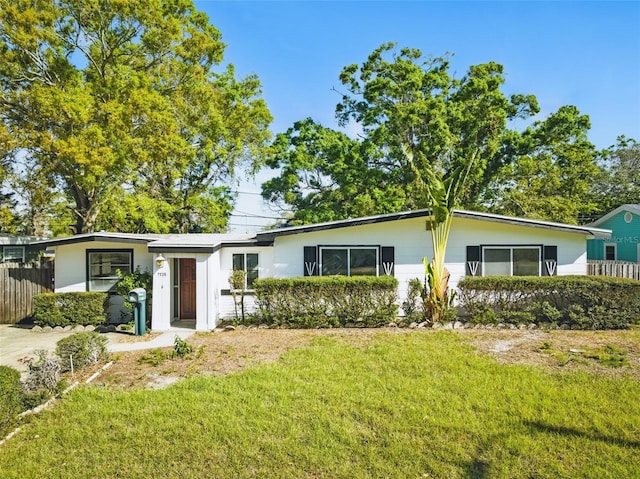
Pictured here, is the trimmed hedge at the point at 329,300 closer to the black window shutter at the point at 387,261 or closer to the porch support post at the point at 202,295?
the black window shutter at the point at 387,261

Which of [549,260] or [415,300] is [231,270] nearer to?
[415,300]

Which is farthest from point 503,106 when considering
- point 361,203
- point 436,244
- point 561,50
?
point 436,244

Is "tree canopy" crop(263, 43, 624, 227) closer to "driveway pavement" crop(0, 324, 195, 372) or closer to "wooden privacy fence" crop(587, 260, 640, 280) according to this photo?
"wooden privacy fence" crop(587, 260, 640, 280)

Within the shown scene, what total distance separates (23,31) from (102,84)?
10.6 feet

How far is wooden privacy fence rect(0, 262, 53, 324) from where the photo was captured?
1204cm

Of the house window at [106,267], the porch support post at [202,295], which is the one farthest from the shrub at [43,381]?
the house window at [106,267]

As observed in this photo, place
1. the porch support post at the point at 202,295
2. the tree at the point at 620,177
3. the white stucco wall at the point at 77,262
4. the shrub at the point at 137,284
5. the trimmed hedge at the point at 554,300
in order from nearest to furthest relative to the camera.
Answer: the trimmed hedge at the point at 554,300
the porch support post at the point at 202,295
the shrub at the point at 137,284
the white stucco wall at the point at 77,262
the tree at the point at 620,177

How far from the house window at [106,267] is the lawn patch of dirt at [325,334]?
3976mm

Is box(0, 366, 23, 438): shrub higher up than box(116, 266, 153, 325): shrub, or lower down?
lower down

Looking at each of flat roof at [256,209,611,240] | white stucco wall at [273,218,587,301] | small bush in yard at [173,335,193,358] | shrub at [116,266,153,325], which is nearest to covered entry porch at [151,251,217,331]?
shrub at [116,266,153,325]

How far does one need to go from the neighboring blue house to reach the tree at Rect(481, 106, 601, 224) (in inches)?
78.6

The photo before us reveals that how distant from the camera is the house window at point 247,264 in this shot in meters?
12.0

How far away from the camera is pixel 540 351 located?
783 cm

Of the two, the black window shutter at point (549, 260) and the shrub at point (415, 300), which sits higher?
the black window shutter at point (549, 260)
